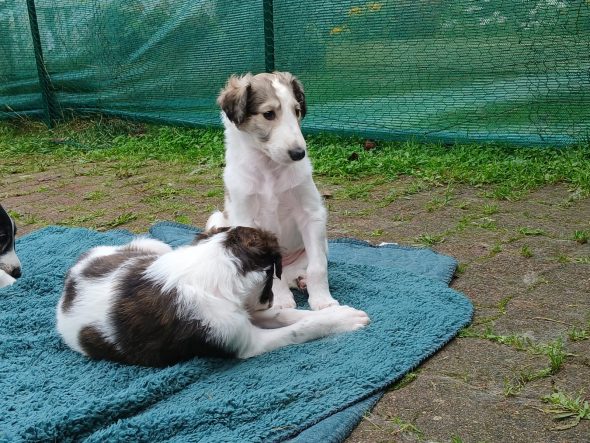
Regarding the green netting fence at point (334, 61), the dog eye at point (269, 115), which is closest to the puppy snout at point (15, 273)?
the dog eye at point (269, 115)

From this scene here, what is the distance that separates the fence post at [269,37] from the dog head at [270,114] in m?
4.47

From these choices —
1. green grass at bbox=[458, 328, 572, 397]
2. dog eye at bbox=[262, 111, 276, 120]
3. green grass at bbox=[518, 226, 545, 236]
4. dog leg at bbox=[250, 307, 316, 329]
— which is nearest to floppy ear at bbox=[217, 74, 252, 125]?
dog eye at bbox=[262, 111, 276, 120]

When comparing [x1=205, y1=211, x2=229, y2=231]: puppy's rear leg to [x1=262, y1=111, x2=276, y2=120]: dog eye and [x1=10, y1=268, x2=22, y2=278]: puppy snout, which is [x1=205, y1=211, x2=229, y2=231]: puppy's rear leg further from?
[x1=10, y1=268, x2=22, y2=278]: puppy snout

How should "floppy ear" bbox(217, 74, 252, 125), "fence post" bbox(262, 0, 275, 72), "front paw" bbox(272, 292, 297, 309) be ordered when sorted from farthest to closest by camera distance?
"fence post" bbox(262, 0, 275, 72) < "floppy ear" bbox(217, 74, 252, 125) < "front paw" bbox(272, 292, 297, 309)

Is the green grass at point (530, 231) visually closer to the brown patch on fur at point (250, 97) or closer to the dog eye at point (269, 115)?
the brown patch on fur at point (250, 97)

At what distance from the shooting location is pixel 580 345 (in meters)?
3.12

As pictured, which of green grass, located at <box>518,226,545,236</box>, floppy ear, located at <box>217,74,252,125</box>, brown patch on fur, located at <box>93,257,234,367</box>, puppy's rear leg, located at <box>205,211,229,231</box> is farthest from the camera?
green grass, located at <box>518,226,545,236</box>

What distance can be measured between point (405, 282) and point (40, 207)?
4.34 m

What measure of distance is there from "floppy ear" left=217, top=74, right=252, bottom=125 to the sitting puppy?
0.91 metres

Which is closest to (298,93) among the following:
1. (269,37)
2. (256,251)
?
(256,251)

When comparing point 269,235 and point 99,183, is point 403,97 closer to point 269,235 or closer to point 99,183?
point 99,183

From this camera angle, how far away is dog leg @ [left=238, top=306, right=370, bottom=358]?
324 cm

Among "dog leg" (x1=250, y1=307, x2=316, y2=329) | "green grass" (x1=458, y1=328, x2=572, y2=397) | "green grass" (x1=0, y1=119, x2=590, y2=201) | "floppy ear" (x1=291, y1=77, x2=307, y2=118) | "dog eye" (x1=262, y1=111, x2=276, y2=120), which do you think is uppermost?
"floppy ear" (x1=291, y1=77, x2=307, y2=118)

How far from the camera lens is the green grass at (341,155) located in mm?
6398
